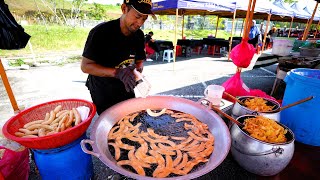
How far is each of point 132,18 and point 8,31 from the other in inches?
75.1

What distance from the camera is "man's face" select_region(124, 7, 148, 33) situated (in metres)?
2.20

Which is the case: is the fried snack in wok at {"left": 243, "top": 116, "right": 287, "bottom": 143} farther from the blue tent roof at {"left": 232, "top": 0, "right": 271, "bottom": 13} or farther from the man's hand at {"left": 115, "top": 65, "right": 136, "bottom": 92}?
the blue tent roof at {"left": 232, "top": 0, "right": 271, "bottom": 13}

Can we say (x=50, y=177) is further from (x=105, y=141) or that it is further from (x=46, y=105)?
(x=105, y=141)

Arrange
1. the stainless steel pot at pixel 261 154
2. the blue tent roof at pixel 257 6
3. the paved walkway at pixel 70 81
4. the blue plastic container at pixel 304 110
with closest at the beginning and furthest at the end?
the stainless steel pot at pixel 261 154, the blue plastic container at pixel 304 110, the paved walkway at pixel 70 81, the blue tent roof at pixel 257 6

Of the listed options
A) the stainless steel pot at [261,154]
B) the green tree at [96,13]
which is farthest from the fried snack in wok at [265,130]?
the green tree at [96,13]

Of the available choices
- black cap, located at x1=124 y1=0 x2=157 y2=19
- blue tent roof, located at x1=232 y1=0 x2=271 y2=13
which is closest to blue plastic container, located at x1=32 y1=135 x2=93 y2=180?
black cap, located at x1=124 y1=0 x2=157 y2=19

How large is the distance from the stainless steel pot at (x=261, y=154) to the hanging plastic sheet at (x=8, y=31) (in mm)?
3268

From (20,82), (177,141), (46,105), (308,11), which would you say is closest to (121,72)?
(177,141)

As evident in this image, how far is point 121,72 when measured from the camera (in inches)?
79.4

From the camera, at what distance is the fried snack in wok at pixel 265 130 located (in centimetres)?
157

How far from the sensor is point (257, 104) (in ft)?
7.03

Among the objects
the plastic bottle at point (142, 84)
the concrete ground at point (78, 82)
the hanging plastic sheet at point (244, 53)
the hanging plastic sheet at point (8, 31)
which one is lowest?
the concrete ground at point (78, 82)

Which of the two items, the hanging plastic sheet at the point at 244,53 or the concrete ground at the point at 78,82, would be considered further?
the concrete ground at the point at 78,82

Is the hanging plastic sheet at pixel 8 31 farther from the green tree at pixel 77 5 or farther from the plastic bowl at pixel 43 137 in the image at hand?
the green tree at pixel 77 5
